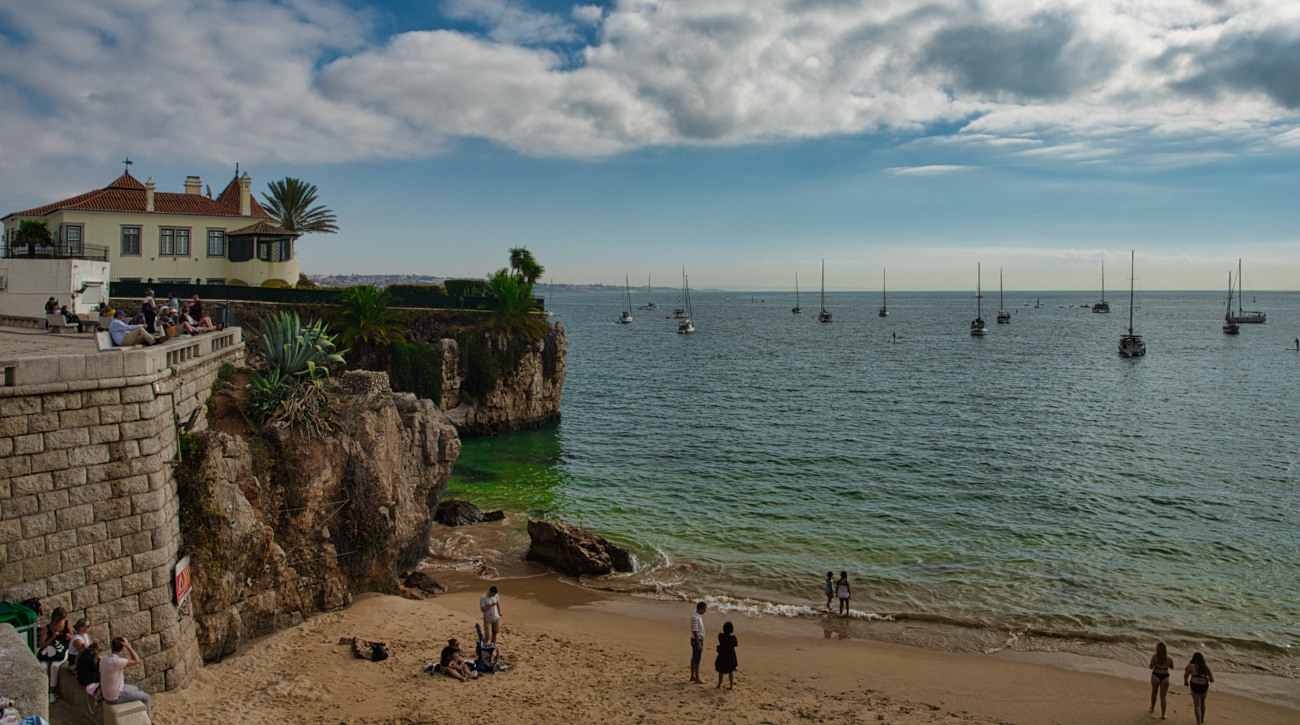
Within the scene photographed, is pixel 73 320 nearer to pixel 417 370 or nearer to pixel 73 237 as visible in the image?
pixel 417 370

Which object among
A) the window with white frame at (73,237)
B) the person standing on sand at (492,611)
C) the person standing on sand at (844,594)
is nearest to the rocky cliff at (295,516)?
the person standing on sand at (492,611)

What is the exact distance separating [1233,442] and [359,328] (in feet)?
157

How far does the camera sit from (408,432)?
2238cm

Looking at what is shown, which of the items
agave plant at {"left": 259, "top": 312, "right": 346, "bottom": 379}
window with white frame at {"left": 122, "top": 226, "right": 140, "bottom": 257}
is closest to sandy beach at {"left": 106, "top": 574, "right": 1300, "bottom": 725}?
agave plant at {"left": 259, "top": 312, "right": 346, "bottom": 379}

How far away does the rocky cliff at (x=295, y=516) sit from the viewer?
14.4 m

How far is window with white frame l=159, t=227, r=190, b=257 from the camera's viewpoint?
136 feet

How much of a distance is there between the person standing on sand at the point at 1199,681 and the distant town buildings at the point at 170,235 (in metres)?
45.1

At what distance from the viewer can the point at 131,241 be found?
40406 millimetres

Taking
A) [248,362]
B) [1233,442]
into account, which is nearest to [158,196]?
[248,362]

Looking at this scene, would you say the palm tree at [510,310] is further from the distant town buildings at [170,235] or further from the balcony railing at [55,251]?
the balcony railing at [55,251]

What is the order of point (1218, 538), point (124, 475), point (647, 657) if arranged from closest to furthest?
point (124, 475), point (647, 657), point (1218, 538)

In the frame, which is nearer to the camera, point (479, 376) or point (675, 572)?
point (675, 572)

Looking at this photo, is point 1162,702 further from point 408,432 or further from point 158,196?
point 158,196

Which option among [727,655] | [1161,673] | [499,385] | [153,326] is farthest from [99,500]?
[499,385]
